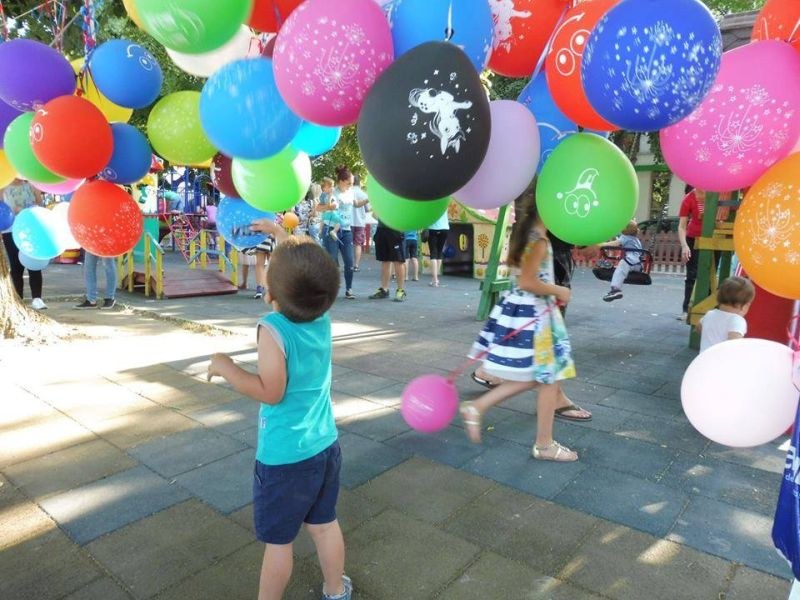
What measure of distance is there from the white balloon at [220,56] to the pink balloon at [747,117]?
184 centimetres

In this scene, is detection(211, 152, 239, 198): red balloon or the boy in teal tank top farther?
detection(211, 152, 239, 198): red balloon

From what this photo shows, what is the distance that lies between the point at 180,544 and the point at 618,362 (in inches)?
157

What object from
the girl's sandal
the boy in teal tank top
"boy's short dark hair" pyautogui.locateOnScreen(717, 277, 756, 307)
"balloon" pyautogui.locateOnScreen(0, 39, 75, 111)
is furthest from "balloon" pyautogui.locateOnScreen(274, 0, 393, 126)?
"boy's short dark hair" pyautogui.locateOnScreen(717, 277, 756, 307)

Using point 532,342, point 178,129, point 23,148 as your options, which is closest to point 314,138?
point 178,129

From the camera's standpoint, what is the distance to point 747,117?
174 centimetres

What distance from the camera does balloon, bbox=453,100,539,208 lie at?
2.09m

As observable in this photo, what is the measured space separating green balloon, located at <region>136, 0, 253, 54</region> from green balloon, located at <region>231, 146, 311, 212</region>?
1.98ft

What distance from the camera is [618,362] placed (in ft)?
16.9

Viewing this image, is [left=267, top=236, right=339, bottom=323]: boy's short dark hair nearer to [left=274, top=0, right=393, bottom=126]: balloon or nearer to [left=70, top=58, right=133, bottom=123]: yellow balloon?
[left=274, top=0, right=393, bottom=126]: balloon

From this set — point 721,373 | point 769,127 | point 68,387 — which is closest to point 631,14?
point 769,127

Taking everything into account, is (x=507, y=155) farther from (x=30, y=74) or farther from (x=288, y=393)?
(x=30, y=74)

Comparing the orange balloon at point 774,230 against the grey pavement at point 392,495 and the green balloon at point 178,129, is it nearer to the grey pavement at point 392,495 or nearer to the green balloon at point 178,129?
the grey pavement at point 392,495

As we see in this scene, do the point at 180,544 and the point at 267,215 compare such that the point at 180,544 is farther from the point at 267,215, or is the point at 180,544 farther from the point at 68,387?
the point at 68,387

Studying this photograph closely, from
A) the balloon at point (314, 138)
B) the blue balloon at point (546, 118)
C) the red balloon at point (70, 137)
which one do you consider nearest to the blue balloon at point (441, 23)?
the blue balloon at point (546, 118)
